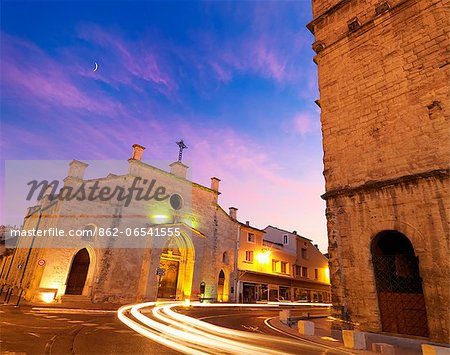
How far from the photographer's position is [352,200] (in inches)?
420

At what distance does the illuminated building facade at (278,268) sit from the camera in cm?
3017

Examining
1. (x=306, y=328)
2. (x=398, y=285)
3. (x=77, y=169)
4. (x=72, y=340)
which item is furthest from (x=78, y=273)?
(x=398, y=285)

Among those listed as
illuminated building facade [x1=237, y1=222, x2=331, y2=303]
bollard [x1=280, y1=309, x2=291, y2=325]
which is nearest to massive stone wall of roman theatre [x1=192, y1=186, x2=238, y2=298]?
illuminated building facade [x1=237, y1=222, x2=331, y2=303]

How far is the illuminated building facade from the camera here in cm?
3017

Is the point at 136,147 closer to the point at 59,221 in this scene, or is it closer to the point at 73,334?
the point at 59,221

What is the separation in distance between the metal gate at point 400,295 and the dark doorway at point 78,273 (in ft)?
62.4

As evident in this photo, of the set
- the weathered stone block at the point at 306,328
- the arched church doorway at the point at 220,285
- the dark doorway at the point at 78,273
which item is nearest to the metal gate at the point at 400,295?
the weathered stone block at the point at 306,328

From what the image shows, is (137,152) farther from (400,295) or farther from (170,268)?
(400,295)

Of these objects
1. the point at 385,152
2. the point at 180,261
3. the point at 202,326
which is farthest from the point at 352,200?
the point at 180,261

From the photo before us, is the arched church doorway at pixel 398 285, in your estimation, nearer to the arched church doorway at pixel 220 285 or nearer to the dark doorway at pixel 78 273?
the dark doorway at pixel 78 273

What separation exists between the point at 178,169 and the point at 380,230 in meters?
20.8

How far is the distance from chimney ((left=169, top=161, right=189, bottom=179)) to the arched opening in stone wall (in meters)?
6.64

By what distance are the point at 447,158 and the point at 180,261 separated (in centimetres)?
2048

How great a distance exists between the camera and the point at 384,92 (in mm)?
11016
